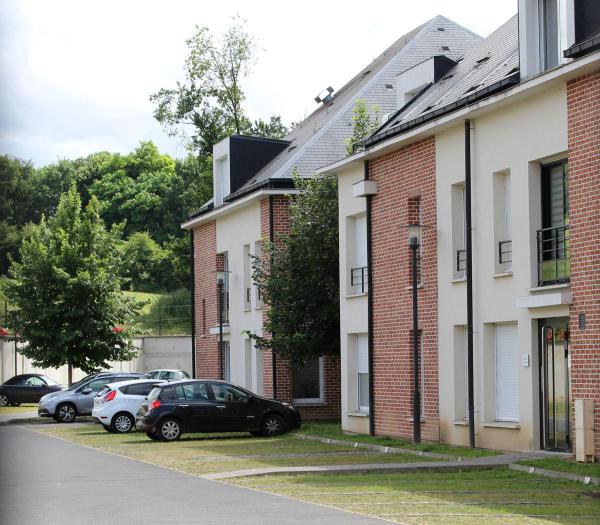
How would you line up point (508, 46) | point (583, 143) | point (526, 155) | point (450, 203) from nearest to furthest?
1. point (583, 143)
2. point (526, 155)
3. point (450, 203)
4. point (508, 46)

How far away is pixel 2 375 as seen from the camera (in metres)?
51.8

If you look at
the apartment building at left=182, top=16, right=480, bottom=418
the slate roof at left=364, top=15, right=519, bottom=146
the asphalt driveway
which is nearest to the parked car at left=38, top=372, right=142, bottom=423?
the apartment building at left=182, top=16, right=480, bottom=418

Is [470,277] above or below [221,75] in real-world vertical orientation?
below

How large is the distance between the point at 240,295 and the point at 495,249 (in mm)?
18135

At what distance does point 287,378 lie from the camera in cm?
3378

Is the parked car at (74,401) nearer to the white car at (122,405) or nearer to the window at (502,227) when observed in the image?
the white car at (122,405)

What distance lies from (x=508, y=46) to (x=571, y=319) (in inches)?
343

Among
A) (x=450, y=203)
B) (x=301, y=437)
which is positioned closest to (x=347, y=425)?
(x=301, y=437)

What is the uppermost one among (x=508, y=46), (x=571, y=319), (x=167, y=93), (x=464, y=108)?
(x=167, y=93)

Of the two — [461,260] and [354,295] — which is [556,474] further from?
[354,295]

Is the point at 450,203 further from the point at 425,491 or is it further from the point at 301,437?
the point at 425,491

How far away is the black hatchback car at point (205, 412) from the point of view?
2528 centimetres

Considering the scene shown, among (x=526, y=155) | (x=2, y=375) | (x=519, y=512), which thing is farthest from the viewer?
(x=2, y=375)

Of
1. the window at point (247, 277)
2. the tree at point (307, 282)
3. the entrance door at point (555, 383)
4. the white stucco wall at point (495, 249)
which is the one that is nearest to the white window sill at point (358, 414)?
the tree at point (307, 282)
